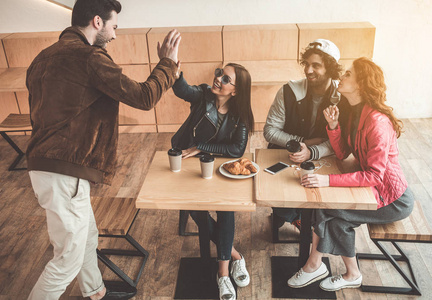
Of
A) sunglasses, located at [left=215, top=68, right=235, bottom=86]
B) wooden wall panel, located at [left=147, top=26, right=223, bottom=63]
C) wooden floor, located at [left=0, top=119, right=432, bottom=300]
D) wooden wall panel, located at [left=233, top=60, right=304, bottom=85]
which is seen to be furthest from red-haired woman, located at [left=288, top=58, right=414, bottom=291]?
wooden wall panel, located at [left=147, top=26, right=223, bottom=63]

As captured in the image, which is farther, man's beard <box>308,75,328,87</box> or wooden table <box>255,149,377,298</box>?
man's beard <box>308,75,328,87</box>

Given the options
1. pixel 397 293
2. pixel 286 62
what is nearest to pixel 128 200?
pixel 397 293

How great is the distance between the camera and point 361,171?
6.87 ft

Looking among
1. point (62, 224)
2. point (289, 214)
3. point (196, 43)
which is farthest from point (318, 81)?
point (196, 43)

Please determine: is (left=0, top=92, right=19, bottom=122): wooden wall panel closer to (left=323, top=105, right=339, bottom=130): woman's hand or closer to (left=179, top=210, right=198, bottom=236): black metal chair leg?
(left=179, top=210, right=198, bottom=236): black metal chair leg

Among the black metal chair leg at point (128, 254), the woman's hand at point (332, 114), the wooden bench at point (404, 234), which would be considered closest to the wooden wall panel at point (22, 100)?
the black metal chair leg at point (128, 254)

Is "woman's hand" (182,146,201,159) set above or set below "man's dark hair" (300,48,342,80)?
below

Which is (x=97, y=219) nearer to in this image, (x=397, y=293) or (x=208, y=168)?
(x=208, y=168)

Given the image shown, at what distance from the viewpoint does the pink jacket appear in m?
2.05

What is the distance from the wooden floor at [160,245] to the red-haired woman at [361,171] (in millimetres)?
279

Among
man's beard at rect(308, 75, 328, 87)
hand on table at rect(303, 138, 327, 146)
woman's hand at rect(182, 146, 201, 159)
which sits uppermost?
man's beard at rect(308, 75, 328, 87)

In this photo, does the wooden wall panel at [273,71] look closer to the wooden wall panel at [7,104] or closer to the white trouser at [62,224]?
the white trouser at [62,224]

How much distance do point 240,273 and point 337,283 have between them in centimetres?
59

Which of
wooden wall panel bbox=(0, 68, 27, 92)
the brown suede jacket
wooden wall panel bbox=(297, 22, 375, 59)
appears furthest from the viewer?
wooden wall panel bbox=(297, 22, 375, 59)
